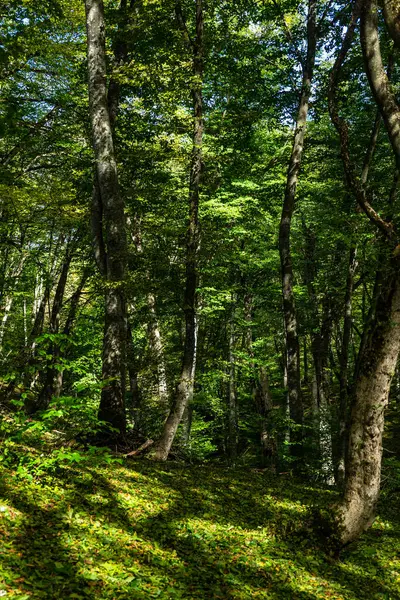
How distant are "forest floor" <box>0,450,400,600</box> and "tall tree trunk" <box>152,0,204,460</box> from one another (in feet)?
4.54

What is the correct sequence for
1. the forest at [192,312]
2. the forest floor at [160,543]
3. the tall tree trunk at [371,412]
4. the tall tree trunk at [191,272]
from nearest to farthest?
1. the forest floor at [160,543]
2. the forest at [192,312]
3. the tall tree trunk at [371,412]
4. the tall tree trunk at [191,272]

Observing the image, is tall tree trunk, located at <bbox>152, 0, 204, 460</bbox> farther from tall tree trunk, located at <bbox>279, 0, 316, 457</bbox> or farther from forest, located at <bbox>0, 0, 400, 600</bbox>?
tall tree trunk, located at <bbox>279, 0, 316, 457</bbox>

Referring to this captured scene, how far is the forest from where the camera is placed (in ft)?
14.1

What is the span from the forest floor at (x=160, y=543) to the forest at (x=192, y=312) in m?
0.03

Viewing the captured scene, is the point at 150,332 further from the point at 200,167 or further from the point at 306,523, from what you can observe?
the point at 306,523

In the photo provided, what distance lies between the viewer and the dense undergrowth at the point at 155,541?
3.39m

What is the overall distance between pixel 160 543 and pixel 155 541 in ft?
0.19

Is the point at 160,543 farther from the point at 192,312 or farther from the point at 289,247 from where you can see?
the point at 289,247

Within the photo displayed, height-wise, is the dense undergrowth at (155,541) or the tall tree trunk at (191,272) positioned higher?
the tall tree trunk at (191,272)

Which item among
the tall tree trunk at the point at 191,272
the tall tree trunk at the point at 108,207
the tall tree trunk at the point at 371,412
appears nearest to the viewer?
the tall tree trunk at the point at 371,412

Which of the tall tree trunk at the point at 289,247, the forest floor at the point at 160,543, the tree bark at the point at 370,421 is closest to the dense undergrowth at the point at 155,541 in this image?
the forest floor at the point at 160,543

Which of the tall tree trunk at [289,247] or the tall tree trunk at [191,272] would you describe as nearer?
the tall tree trunk at [191,272]

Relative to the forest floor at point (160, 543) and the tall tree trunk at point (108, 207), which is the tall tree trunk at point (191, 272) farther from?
the forest floor at point (160, 543)

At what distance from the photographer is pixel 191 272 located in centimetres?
905
